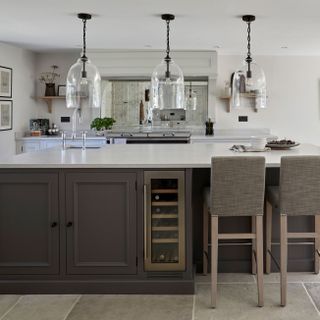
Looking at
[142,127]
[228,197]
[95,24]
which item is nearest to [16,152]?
[142,127]

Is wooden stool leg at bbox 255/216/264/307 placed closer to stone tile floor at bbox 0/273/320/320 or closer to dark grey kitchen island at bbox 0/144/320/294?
stone tile floor at bbox 0/273/320/320

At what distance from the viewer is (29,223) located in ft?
10.0

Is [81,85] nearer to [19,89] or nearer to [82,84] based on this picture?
[82,84]

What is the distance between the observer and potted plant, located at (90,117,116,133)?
6.41 meters

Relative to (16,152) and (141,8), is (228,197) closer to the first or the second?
(141,8)

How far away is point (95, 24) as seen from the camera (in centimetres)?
466

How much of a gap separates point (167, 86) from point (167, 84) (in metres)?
0.02

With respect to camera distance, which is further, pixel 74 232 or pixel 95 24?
pixel 95 24

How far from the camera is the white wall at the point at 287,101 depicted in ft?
22.7

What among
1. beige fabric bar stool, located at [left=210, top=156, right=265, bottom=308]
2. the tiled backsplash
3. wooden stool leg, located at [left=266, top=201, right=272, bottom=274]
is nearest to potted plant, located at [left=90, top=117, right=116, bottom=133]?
the tiled backsplash

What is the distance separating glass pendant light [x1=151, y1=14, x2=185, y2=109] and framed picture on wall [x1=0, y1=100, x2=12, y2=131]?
9.03 feet

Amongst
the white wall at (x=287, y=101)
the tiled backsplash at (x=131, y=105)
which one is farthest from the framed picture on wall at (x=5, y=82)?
the white wall at (x=287, y=101)

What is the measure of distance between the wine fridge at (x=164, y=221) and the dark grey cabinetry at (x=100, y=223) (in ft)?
0.32

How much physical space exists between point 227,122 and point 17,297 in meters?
4.74
